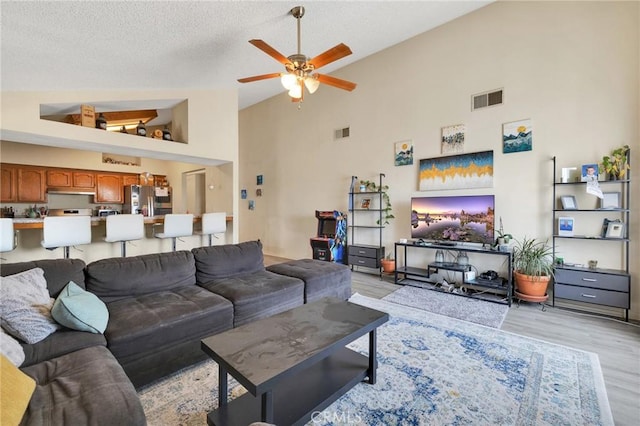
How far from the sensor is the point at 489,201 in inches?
152

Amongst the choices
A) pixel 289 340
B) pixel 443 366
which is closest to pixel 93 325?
pixel 289 340

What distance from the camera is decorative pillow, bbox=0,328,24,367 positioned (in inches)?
54.0

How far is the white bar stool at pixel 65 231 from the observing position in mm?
3105

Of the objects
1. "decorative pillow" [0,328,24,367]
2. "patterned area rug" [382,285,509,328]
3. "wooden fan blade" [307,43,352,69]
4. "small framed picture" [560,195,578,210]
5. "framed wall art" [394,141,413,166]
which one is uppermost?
"wooden fan blade" [307,43,352,69]

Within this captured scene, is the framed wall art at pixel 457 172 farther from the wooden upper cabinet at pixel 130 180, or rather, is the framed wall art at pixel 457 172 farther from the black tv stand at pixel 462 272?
the wooden upper cabinet at pixel 130 180

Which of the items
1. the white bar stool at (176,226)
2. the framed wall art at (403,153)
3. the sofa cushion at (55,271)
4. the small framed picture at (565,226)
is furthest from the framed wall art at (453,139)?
the sofa cushion at (55,271)

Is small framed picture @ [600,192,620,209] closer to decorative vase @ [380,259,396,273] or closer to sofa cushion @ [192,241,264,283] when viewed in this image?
decorative vase @ [380,259,396,273]

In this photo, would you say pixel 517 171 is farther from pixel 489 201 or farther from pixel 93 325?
pixel 93 325

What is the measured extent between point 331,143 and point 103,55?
12.3ft

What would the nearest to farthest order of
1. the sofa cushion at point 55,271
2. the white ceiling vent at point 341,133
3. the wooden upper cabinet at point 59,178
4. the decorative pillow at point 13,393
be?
the decorative pillow at point 13,393
the sofa cushion at point 55,271
the white ceiling vent at point 341,133
the wooden upper cabinet at point 59,178

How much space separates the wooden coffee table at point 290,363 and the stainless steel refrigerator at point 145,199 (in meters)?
6.56

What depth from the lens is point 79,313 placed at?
173 cm

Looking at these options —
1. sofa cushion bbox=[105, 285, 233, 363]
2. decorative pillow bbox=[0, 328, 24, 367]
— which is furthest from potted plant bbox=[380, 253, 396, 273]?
decorative pillow bbox=[0, 328, 24, 367]

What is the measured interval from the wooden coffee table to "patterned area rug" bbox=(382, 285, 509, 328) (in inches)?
67.2
